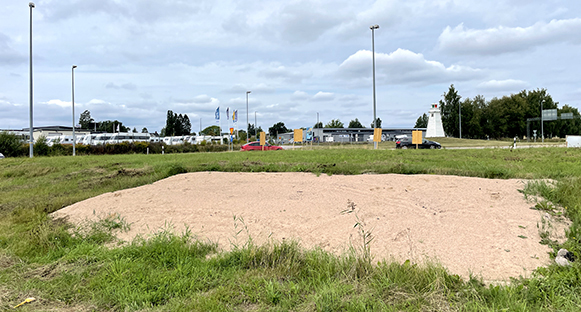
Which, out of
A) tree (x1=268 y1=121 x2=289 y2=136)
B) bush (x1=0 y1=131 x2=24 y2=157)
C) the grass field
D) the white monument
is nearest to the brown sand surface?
the grass field

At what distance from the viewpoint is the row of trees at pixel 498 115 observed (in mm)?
67250

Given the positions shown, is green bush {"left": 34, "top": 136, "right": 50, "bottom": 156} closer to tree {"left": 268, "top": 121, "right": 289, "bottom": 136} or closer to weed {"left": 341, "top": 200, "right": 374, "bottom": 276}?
weed {"left": 341, "top": 200, "right": 374, "bottom": 276}

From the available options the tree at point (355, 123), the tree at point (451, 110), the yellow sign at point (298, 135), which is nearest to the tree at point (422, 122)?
the tree at point (355, 123)

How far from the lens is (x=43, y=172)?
15.7 metres

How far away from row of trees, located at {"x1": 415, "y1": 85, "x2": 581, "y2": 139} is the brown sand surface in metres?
65.2

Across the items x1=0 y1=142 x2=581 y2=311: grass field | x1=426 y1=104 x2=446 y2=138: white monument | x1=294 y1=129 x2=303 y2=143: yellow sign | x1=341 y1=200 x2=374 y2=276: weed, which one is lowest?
x1=0 y1=142 x2=581 y2=311: grass field

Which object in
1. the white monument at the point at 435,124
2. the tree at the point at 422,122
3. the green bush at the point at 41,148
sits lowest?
the green bush at the point at 41,148

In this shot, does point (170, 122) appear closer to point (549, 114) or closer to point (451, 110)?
point (451, 110)

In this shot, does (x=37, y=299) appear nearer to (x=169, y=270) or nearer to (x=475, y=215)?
(x=169, y=270)

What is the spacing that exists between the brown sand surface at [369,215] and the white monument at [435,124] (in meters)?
58.3

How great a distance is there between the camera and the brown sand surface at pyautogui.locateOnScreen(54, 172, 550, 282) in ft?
16.6

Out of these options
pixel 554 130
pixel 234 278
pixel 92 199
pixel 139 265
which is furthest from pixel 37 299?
pixel 554 130

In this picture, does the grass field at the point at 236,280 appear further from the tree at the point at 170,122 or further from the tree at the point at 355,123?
the tree at the point at 355,123

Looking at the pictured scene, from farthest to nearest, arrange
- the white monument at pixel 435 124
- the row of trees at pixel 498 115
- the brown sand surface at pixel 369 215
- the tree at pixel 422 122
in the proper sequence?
1. the tree at pixel 422 122
2. the row of trees at pixel 498 115
3. the white monument at pixel 435 124
4. the brown sand surface at pixel 369 215
